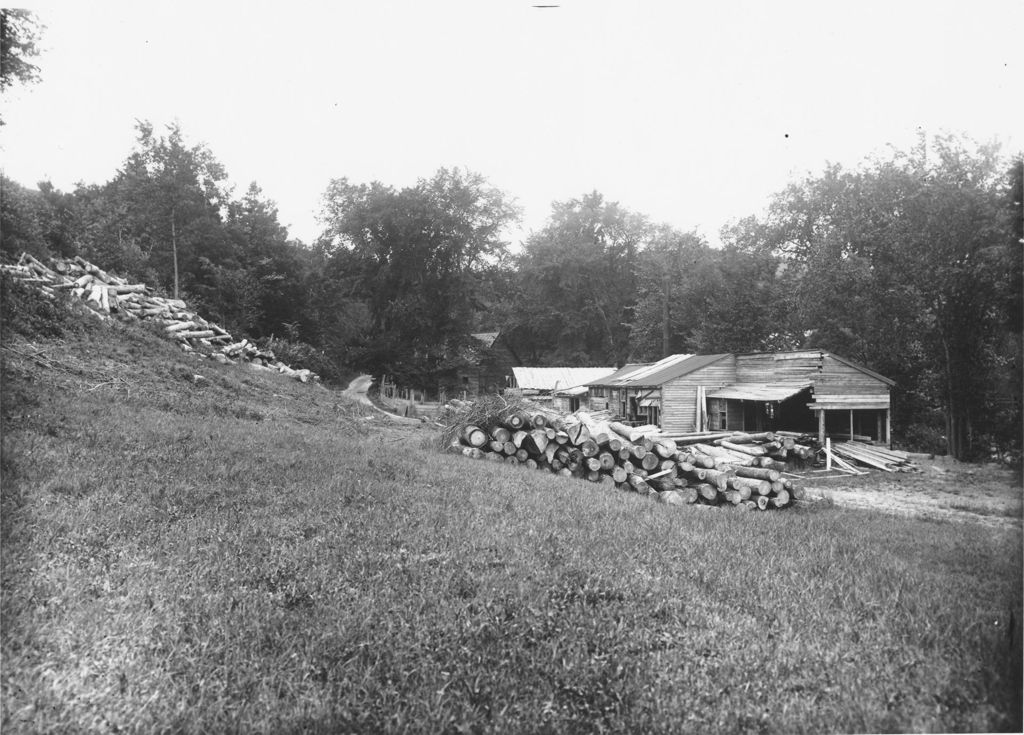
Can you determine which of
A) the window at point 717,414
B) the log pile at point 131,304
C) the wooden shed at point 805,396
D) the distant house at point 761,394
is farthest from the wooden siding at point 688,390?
the log pile at point 131,304

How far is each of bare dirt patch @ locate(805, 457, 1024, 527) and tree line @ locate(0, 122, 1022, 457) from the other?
1827 millimetres

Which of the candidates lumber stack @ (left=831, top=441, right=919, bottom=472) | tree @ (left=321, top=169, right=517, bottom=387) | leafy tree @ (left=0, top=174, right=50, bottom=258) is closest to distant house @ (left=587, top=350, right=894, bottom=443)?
lumber stack @ (left=831, top=441, right=919, bottom=472)

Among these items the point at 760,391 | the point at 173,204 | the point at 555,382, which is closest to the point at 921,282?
the point at 760,391

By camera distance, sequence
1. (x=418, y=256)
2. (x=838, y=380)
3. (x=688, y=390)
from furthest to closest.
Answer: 1. (x=418, y=256)
2. (x=688, y=390)
3. (x=838, y=380)

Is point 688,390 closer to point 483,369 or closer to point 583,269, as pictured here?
point 583,269

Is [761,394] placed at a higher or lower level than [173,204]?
lower

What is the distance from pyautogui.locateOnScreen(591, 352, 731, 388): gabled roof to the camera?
26.3 meters

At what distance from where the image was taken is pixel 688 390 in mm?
26578

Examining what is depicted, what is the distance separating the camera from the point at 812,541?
6789mm

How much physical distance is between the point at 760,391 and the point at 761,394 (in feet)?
1.90

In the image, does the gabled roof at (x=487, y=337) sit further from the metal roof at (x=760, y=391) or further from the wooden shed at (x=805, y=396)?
the wooden shed at (x=805, y=396)

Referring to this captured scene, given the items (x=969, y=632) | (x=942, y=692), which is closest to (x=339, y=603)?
(x=942, y=692)

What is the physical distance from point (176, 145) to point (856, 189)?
135 feet

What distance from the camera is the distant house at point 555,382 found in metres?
40.3
